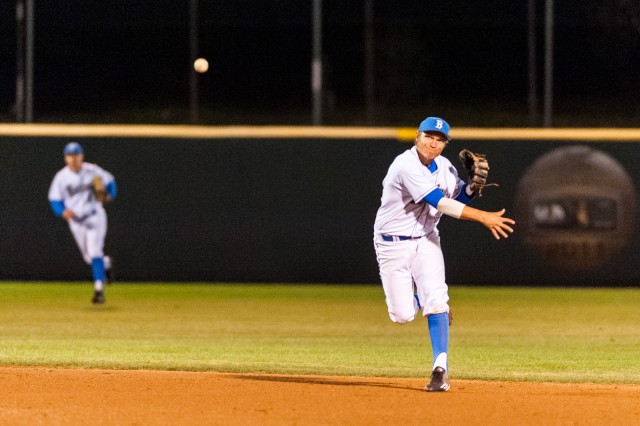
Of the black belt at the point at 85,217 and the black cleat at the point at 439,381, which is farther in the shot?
the black belt at the point at 85,217

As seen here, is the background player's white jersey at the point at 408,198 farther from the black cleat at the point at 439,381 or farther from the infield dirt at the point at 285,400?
the infield dirt at the point at 285,400

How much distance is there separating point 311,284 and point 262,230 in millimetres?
1018

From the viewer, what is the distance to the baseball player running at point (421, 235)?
25.8ft

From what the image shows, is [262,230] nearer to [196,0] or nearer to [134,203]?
[134,203]

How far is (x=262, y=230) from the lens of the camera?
58.9 ft

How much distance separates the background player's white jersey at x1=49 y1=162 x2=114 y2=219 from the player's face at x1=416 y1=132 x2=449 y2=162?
8.33 meters

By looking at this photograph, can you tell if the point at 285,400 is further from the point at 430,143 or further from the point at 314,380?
the point at 430,143

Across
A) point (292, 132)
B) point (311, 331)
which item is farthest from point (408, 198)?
point (292, 132)

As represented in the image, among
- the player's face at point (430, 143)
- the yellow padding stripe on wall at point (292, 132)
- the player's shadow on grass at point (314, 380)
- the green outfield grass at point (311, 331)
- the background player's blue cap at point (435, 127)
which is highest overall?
the yellow padding stripe on wall at point (292, 132)

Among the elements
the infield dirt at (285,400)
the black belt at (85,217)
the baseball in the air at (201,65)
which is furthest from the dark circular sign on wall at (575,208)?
the infield dirt at (285,400)

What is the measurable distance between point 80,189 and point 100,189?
1.25ft

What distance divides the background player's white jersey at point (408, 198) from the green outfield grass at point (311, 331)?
5.05ft

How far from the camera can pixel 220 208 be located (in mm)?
18062

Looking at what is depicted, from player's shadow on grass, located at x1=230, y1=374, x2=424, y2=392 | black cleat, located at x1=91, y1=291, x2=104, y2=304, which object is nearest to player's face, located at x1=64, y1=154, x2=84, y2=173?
black cleat, located at x1=91, y1=291, x2=104, y2=304
